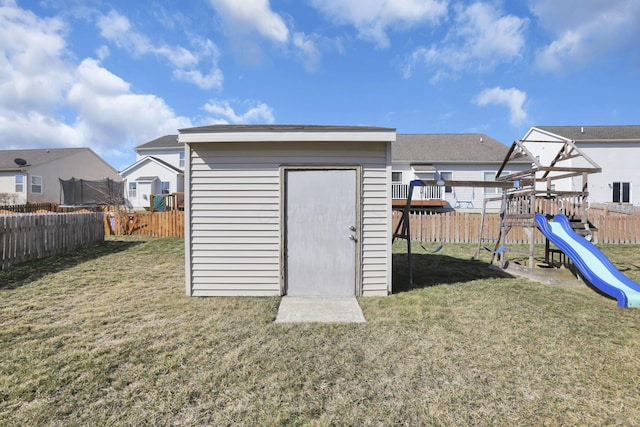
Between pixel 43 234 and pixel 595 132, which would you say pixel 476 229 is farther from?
pixel 595 132

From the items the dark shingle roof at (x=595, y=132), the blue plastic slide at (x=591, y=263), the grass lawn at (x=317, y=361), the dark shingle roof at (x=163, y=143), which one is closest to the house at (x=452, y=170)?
the dark shingle roof at (x=595, y=132)

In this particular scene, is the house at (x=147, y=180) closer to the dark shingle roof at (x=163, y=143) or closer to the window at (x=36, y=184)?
the dark shingle roof at (x=163, y=143)

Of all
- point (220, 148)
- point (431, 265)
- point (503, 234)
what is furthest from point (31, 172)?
point (503, 234)

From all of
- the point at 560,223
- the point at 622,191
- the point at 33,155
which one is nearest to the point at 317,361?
the point at 560,223

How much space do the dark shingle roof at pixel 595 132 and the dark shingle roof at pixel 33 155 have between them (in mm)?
39325

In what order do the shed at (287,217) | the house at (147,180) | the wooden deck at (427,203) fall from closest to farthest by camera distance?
the shed at (287,217)
the wooden deck at (427,203)
the house at (147,180)

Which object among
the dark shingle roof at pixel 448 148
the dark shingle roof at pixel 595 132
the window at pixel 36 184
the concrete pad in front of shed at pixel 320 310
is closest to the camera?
the concrete pad in front of shed at pixel 320 310

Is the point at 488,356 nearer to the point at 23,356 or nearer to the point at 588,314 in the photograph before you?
the point at 588,314

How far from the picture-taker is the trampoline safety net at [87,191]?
77.4 feet

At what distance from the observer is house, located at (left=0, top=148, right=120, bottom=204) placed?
79.1ft

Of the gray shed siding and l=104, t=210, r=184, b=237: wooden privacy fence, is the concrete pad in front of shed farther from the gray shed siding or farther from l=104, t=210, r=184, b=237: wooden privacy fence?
l=104, t=210, r=184, b=237: wooden privacy fence

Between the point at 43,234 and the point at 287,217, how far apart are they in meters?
7.61

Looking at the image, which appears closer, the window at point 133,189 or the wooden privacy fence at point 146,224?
the wooden privacy fence at point 146,224

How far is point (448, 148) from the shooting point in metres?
23.1
